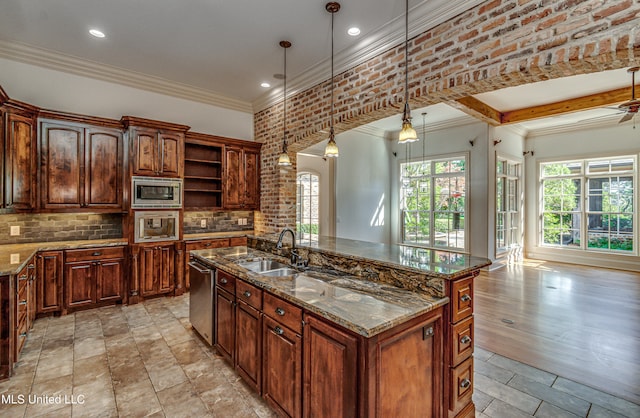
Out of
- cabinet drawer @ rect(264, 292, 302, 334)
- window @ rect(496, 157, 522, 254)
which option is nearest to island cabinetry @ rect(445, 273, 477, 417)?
cabinet drawer @ rect(264, 292, 302, 334)

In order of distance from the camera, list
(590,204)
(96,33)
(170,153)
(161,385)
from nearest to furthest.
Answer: (161,385) → (96,33) → (170,153) → (590,204)

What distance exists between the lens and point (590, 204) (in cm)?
721

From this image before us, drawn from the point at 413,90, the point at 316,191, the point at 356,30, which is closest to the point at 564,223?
the point at 316,191

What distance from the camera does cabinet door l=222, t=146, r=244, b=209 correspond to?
5.28 meters

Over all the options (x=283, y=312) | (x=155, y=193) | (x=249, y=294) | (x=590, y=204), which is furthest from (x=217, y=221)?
(x=590, y=204)

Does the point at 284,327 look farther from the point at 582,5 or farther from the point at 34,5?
the point at 34,5

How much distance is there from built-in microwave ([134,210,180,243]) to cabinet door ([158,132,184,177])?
628 mm

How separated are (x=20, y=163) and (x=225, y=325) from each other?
3.24 meters

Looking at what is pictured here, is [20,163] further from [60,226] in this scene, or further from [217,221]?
[217,221]

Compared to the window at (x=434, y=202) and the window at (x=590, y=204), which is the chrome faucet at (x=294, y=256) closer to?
the window at (x=434, y=202)

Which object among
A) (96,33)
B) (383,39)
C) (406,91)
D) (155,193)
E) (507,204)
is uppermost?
(96,33)

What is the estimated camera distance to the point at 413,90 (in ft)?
10.1

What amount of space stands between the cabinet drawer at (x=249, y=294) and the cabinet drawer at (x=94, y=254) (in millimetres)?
2721

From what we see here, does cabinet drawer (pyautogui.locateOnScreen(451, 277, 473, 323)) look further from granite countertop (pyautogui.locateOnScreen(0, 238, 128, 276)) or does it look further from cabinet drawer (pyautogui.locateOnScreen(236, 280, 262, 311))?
granite countertop (pyautogui.locateOnScreen(0, 238, 128, 276))
